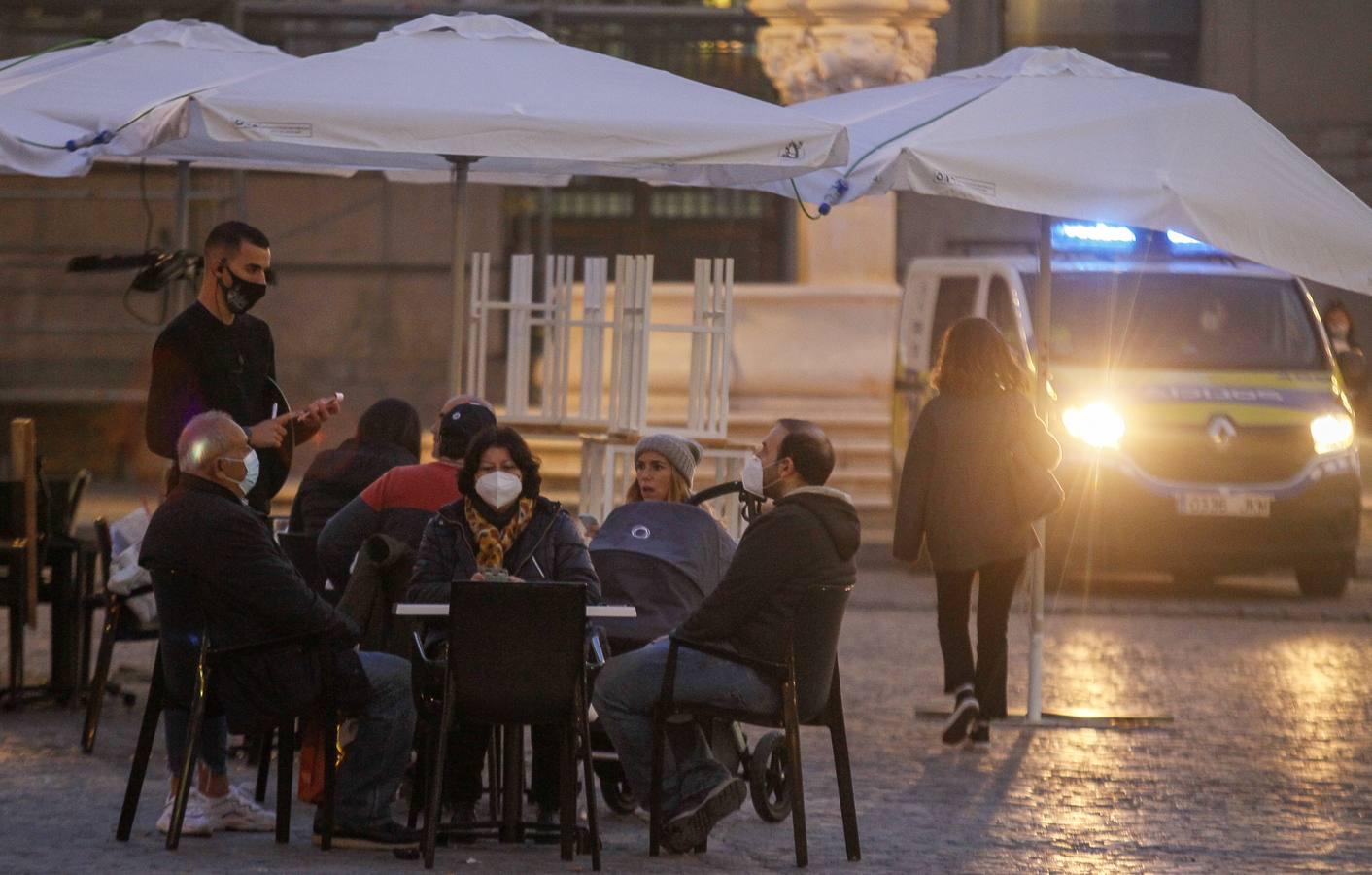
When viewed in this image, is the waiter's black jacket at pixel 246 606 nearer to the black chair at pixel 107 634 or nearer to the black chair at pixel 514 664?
the black chair at pixel 514 664

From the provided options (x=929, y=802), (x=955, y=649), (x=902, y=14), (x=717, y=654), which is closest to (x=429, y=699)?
(x=717, y=654)

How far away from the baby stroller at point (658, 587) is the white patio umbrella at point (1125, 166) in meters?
1.70

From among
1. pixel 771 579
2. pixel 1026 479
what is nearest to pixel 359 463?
pixel 771 579

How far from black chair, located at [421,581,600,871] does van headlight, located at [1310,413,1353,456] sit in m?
8.66

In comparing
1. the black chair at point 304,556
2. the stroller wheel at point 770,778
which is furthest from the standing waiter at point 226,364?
the stroller wheel at point 770,778

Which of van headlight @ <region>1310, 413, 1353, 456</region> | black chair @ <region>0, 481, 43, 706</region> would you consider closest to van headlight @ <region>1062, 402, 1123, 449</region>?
van headlight @ <region>1310, 413, 1353, 456</region>

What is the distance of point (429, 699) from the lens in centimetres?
745

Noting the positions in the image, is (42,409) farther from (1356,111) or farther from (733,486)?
(733,486)

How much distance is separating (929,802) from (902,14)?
12.2m

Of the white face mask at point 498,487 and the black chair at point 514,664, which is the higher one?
the white face mask at point 498,487

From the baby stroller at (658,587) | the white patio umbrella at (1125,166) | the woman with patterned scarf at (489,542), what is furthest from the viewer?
the white patio umbrella at (1125,166)

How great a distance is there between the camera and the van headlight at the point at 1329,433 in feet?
48.8

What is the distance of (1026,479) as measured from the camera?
9.79 metres

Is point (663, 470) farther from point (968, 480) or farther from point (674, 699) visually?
point (968, 480)
